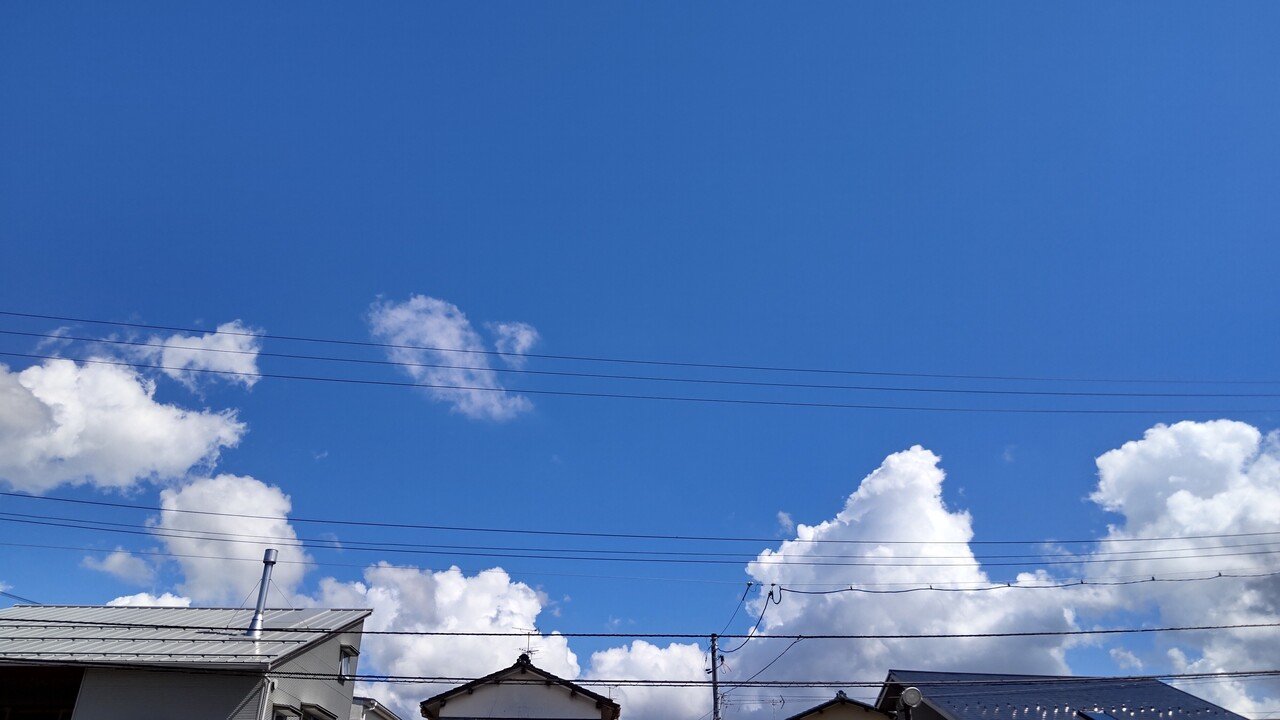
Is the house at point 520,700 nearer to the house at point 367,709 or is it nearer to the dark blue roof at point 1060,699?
the house at point 367,709

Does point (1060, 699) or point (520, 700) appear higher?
point (520, 700)

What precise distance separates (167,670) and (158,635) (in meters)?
3.47

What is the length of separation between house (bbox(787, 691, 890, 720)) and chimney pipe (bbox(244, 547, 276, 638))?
17946 millimetres

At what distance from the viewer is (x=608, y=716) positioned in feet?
91.8

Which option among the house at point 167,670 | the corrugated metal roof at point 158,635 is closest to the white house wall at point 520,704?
the house at point 167,670

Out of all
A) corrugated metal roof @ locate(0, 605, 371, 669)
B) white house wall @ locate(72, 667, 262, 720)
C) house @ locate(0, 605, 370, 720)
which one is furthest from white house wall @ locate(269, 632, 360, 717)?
white house wall @ locate(72, 667, 262, 720)

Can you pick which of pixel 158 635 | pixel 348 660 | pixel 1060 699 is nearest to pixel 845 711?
pixel 1060 699

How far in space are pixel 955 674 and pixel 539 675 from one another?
14.1 metres

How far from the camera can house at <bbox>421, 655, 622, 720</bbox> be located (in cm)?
2758

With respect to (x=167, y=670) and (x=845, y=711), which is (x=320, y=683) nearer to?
(x=167, y=670)

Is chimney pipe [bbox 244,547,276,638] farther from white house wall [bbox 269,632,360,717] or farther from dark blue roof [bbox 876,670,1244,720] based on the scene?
dark blue roof [bbox 876,670,1244,720]

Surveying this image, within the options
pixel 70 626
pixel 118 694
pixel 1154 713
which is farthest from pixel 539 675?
pixel 1154 713

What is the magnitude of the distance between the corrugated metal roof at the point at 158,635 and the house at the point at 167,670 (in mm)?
32

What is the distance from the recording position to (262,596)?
25031mm
